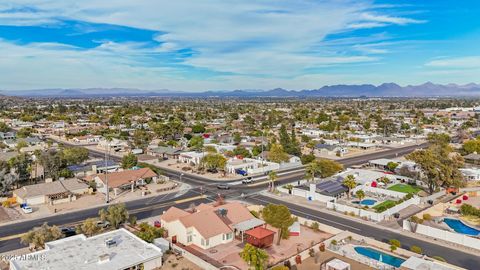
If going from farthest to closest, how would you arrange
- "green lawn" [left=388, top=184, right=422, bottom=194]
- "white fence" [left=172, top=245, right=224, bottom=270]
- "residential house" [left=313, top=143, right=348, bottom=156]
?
1. "residential house" [left=313, top=143, right=348, bottom=156]
2. "green lawn" [left=388, top=184, right=422, bottom=194]
3. "white fence" [left=172, top=245, right=224, bottom=270]

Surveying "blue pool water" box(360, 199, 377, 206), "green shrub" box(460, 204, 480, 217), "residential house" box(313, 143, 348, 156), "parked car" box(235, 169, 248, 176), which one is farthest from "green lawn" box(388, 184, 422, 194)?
"residential house" box(313, 143, 348, 156)

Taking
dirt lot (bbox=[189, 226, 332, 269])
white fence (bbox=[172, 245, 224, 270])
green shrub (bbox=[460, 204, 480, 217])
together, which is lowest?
dirt lot (bbox=[189, 226, 332, 269])

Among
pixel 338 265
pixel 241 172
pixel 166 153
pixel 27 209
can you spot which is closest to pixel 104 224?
pixel 27 209

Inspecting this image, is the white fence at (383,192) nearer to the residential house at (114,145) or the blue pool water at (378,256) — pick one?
Result: the blue pool water at (378,256)

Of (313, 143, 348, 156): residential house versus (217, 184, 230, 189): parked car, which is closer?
(217, 184, 230, 189): parked car

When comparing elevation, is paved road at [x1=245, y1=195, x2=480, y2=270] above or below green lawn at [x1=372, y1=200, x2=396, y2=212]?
below

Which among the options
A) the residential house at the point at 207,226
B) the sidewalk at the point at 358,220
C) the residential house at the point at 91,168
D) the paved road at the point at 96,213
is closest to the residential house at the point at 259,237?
the residential house at the point at 207,226

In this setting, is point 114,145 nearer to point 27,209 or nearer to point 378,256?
point 27,209

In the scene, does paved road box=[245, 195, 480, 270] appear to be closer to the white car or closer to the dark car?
the dark car
